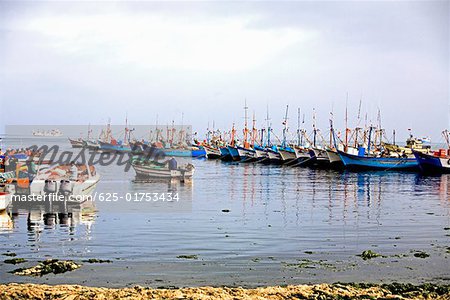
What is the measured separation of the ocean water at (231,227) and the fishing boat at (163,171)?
9.06m

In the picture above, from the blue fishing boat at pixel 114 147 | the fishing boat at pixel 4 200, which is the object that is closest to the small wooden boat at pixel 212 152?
the blue fishing boat at pixel 114 147

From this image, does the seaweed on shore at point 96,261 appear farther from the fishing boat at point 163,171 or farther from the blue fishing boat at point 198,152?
the blue fishing boat at point 198,152

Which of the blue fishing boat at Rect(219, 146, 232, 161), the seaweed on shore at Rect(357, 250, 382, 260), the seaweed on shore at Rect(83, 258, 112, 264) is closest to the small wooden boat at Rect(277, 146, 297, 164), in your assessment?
the blue fishing boat at Rect(219, 146, 232, 161)

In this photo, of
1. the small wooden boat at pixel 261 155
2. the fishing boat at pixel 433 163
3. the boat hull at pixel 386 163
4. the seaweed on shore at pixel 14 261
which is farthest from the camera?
the small wooden boat at pixel 261 155

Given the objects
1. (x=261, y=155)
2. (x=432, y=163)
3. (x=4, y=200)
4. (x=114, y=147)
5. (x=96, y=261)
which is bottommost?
(x=96, y=261)

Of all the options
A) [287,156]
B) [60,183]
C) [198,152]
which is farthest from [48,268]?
[198,152]

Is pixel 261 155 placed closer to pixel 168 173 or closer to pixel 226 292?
pixel 168 173

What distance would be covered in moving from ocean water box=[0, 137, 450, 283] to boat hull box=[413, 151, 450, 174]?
26075 millimetres

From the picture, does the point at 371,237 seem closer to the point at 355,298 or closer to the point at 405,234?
the point at 405,234

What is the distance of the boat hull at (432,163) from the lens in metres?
65.2

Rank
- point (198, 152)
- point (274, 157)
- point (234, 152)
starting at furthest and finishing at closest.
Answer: point (198, 152)
point (234, 152)
point (274, 157)

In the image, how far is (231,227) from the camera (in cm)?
2389

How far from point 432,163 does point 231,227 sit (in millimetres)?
47868

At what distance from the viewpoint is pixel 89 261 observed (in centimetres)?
1633
